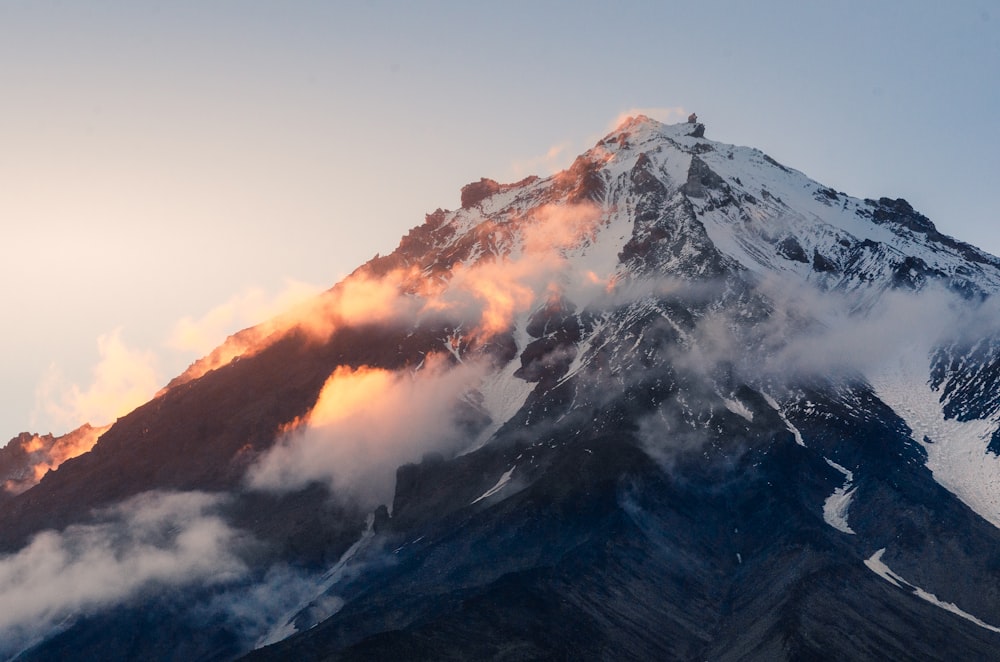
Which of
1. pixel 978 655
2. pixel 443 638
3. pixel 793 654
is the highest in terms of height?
pixel 443 638

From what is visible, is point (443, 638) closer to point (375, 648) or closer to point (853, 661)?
point (375, 648)

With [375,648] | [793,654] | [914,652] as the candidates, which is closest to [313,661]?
[375,648]

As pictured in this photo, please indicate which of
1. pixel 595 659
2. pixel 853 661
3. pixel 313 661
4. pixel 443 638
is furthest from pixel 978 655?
pixel 313 661

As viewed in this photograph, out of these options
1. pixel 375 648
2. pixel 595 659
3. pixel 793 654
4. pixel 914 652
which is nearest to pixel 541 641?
pixel 595 659

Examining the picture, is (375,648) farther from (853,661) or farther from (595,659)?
(853,661)

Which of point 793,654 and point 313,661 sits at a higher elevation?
point 313,661

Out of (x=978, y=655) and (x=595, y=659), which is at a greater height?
(x=595, y=659)

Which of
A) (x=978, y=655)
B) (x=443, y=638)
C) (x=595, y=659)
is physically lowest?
(x=978, y=655)

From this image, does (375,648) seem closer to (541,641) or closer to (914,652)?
(541,641)
